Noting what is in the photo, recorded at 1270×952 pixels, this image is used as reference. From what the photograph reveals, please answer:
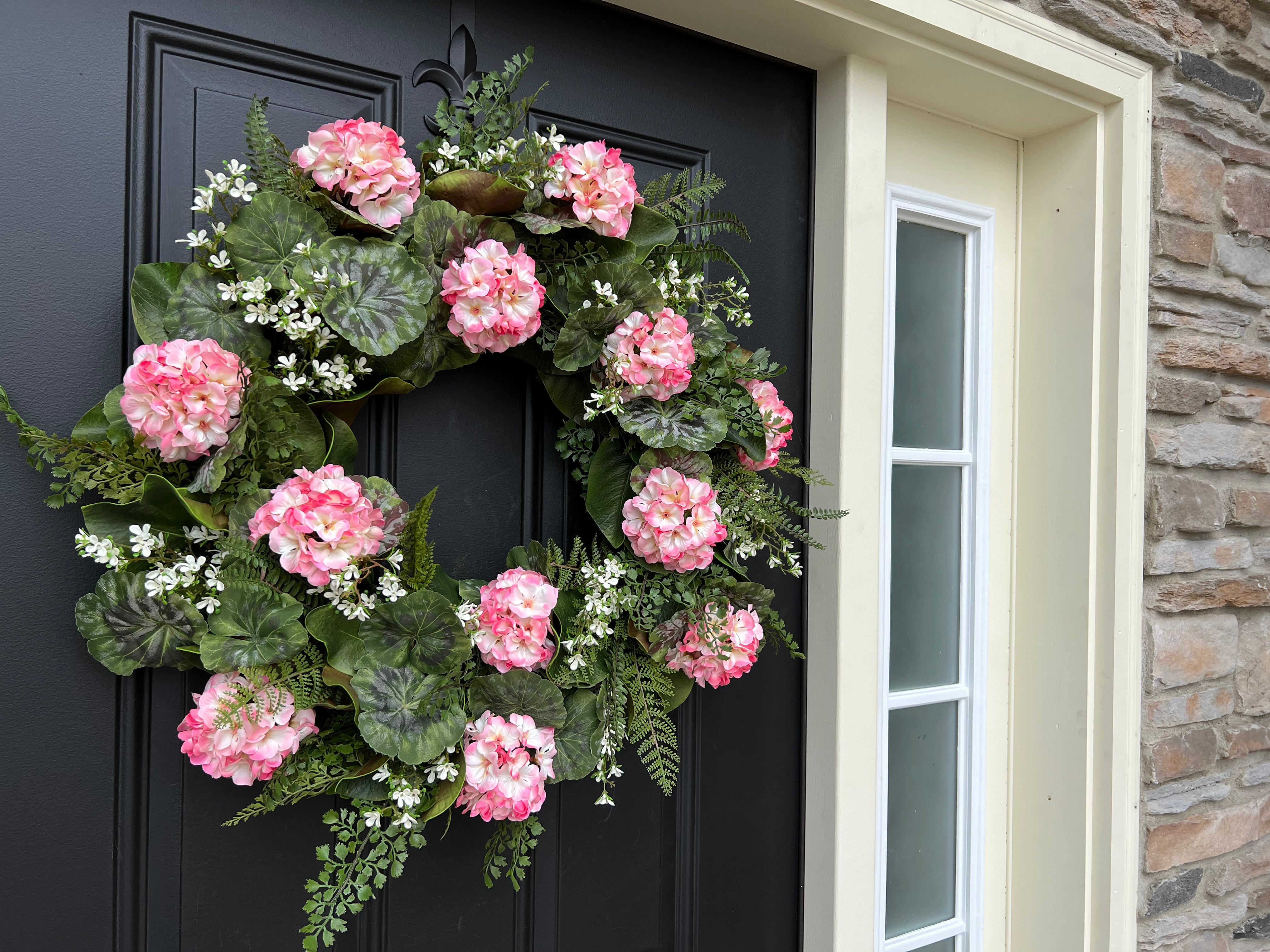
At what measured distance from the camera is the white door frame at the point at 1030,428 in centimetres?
122

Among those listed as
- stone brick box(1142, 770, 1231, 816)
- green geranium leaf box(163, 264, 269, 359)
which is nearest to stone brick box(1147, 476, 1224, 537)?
stone brick box(1142, 770, 1231, 816)

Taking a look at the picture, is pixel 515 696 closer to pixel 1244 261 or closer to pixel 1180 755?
pixel 1180 755

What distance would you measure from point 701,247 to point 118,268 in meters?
0.69

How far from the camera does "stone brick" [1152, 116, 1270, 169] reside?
4.75 ft

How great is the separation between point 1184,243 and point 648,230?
108 cm

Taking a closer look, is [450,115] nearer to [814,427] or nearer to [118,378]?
[118,378]

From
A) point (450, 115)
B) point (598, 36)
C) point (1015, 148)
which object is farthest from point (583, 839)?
point (1015, 148)

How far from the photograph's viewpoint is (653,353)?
3.07 ft

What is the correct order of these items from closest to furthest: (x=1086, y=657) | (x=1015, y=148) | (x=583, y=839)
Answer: (x=583, y=839), (x=1086, y=657), (x=1015, y=148)

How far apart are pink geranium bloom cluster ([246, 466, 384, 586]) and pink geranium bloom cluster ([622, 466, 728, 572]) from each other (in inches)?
12.6

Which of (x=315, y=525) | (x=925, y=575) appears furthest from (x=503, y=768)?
(x=925, y=575)

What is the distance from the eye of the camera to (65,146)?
2.85ft

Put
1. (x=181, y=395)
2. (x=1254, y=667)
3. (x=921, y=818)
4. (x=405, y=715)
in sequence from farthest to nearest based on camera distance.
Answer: (x=1254, y=667) → (x=921, y=818) → (x=405, y=715) → (x=181, y=395)

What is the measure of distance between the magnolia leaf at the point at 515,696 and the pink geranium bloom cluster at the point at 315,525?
0.22 m
